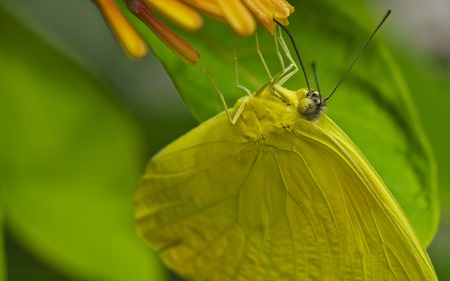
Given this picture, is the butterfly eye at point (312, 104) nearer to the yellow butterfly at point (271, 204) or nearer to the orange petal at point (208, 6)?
the yellow butterfly at point (271, 204)

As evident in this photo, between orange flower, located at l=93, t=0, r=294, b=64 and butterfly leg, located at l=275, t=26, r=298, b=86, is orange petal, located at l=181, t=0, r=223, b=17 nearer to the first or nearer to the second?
orange flower, located at l=93, t=0, r=294, b=64

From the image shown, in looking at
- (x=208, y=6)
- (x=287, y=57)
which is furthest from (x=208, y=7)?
(x=287, y=57)

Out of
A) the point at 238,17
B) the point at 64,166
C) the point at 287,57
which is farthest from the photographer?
the point at 64,166

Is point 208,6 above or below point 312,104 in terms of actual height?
above

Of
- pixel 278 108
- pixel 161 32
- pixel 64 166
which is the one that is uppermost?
pixel 161 32

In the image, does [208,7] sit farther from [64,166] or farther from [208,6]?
[64,166]

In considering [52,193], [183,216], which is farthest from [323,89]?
[52,193]

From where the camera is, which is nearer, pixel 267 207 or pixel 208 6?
pixel 208 6

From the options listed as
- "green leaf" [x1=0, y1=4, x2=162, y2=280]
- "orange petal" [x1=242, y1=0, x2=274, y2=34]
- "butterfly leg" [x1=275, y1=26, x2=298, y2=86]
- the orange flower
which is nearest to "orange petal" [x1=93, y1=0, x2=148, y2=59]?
the orange flower
